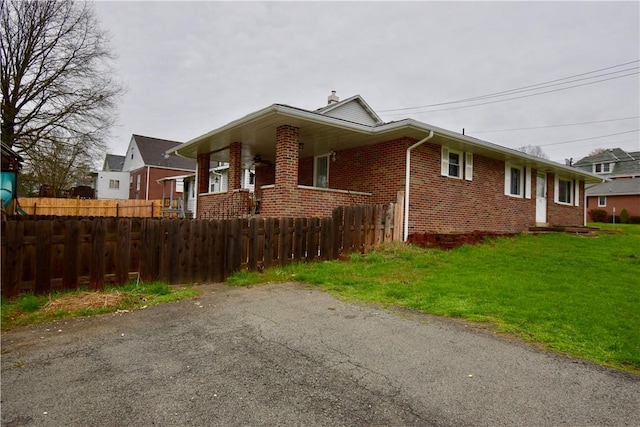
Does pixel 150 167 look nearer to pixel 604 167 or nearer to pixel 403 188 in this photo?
pixel 403 188

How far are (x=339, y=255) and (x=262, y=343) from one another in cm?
508

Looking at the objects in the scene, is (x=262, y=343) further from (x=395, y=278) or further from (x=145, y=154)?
(x=145, y=154)

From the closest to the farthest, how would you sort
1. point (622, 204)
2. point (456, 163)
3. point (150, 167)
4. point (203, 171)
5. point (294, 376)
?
point (294, 376) < point (456, 163) < point (203, 171) < point (150, 167) < point (622, 204)

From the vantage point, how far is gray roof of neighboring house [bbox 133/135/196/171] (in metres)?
35.8

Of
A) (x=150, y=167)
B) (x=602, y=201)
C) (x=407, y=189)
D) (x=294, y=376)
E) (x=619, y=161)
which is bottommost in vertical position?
(x=294, y=376)

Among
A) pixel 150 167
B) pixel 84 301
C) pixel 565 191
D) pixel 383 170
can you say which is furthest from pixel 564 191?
pixel 150 167

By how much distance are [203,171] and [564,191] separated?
18.1 metres

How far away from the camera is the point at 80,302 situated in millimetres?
5039

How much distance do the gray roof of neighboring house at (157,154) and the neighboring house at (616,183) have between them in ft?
136

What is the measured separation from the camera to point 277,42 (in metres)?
14.0

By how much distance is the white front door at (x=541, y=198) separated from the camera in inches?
642

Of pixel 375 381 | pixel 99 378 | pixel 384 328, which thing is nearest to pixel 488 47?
pixel 384 328

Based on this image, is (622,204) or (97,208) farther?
(622,204)

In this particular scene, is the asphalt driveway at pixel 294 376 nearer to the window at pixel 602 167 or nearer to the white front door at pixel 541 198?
the white front door at pixel 541 198
